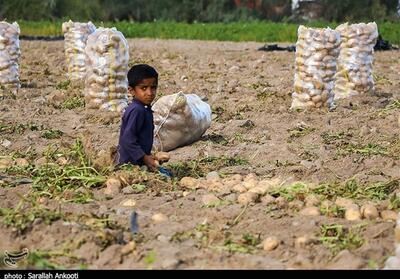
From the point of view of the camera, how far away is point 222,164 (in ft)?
23.1

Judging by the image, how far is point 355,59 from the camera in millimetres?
10906

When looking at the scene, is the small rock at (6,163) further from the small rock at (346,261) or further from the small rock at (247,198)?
the small rock at (346,261)

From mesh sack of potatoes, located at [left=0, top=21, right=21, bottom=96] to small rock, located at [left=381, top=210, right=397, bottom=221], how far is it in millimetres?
7367

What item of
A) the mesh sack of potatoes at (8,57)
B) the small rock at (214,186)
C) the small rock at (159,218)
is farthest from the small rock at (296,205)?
the mesh sack of potatoes at (8,57)

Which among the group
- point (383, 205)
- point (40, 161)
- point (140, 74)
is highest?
point (140, 74)

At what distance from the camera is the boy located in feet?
21.0

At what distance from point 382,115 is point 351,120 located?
18.0 inches

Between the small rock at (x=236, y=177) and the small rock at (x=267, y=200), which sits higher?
the small rock at (x=267, y=200)

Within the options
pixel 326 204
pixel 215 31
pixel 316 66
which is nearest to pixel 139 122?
pixel 326 204

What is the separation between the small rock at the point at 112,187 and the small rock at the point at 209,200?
0.67 metres

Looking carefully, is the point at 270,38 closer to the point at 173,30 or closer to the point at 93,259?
the point at 173,30

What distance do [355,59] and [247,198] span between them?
19.1 ft

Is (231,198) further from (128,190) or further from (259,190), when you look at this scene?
(128,190)

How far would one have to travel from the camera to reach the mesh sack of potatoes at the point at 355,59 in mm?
10883
